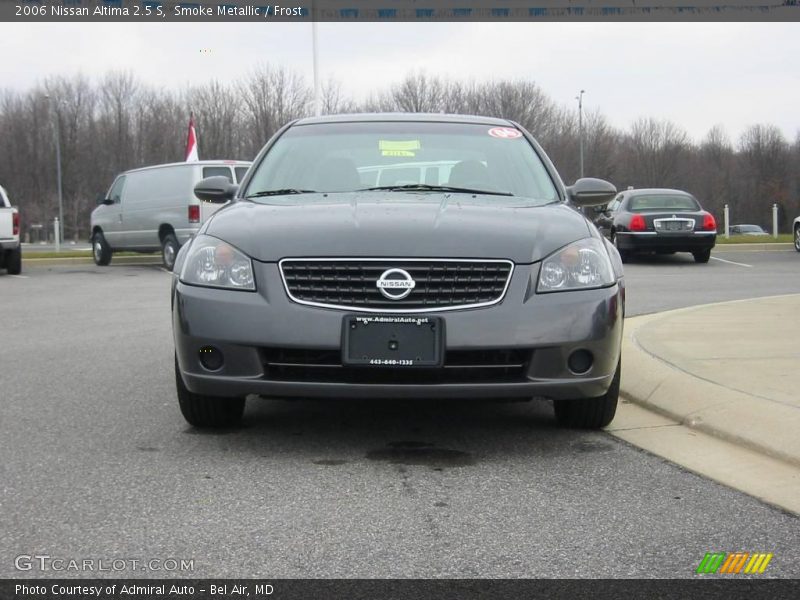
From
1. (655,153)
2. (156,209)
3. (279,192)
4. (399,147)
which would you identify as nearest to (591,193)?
(399,147)

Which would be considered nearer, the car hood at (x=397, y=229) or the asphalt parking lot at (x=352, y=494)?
the asphalt parking lot at (x=352, y=494)

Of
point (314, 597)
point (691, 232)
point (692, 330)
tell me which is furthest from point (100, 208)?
point (314, 597)

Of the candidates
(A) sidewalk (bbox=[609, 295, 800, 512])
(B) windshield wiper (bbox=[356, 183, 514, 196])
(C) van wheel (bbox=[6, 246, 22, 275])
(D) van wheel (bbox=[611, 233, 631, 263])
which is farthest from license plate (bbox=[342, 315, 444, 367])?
(D) van wheel (bbox=[611, 233, 631, 263])

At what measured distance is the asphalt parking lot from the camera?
314 centimetres

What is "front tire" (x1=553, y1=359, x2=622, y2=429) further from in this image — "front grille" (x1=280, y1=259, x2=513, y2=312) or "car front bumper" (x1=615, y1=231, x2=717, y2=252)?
"car front bumper" (x1=615, y1=231, x2=717, y2=252)

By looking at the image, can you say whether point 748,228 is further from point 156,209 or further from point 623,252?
point 156,209

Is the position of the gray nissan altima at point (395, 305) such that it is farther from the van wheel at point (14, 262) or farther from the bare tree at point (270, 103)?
the bare tree at point (270, 103)

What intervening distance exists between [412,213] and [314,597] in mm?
2197

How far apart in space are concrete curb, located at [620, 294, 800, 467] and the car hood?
3.78ft

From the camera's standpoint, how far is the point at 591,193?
5.74 m

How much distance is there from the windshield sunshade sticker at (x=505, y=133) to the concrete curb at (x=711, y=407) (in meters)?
1.56

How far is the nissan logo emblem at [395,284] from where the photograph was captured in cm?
420

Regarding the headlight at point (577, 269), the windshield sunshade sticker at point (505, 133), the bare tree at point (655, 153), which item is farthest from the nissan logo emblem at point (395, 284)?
the bare tree at point (655, 153)

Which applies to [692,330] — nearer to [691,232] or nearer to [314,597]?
[314,597]
